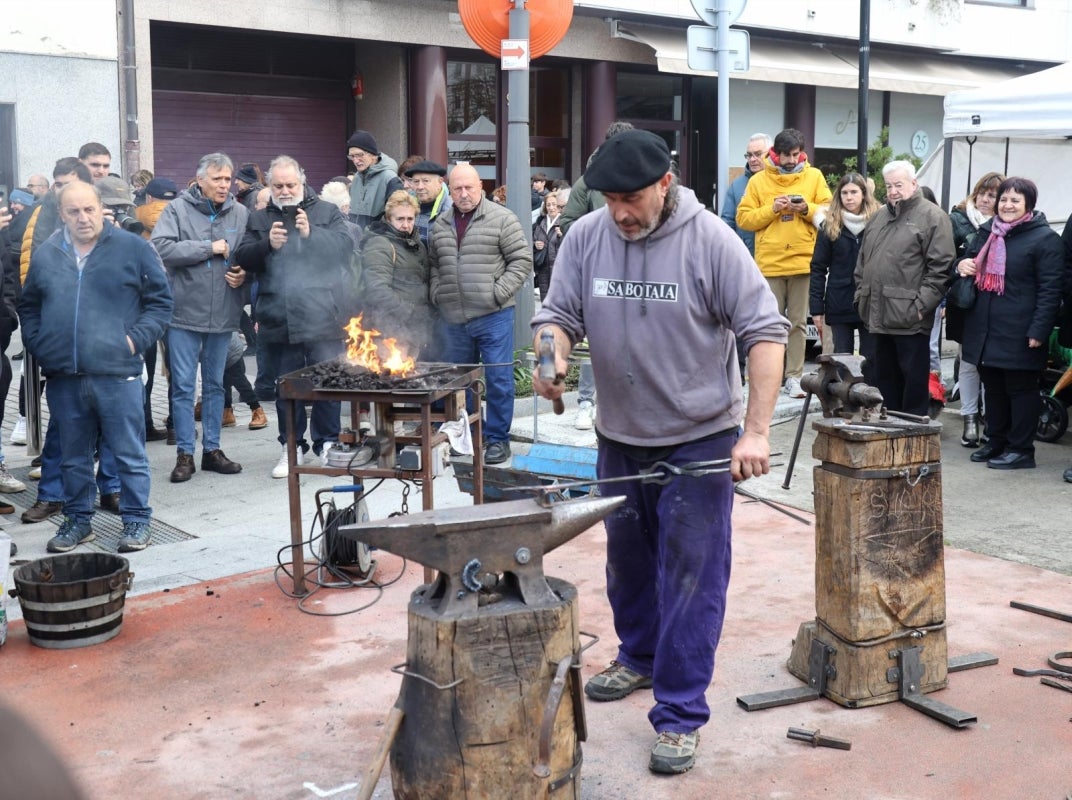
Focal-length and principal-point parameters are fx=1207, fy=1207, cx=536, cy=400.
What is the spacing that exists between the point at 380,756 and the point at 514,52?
7.20 meters

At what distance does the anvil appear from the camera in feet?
10.7

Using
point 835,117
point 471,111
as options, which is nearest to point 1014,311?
point 471,111

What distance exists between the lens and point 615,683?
14.3 feet

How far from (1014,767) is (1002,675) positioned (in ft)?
2.57

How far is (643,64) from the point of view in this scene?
59.2 feet

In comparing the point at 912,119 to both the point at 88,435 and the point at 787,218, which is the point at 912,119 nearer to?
the point at 787,218

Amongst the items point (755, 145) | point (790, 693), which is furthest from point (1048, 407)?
point (790, 693)

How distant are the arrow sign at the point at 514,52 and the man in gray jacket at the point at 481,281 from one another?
1.99 meters

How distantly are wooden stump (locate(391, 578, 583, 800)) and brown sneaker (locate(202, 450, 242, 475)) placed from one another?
4.74 metres

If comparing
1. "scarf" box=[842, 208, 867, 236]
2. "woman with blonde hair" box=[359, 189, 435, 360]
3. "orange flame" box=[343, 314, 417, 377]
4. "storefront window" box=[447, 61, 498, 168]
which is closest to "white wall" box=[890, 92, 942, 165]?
"storefront window" box=[447, 61, 498, 168]

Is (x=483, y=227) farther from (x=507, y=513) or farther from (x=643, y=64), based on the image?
(x=643, y=64)

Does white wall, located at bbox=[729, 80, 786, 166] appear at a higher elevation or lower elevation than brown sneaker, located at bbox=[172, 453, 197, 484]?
higher

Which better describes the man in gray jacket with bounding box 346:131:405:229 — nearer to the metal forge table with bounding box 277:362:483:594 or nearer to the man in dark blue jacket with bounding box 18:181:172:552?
the man in dark blue jacket with bounding box 18:181:172:552

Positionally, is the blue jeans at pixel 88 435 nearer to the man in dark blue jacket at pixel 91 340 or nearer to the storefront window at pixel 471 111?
the man in dark blue jacket at pixel 91 340
